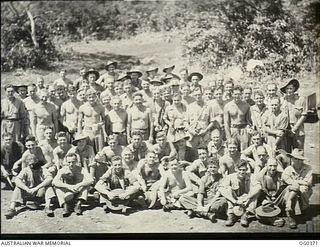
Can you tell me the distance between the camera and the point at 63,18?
18.8ft

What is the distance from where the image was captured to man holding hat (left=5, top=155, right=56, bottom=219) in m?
5.52

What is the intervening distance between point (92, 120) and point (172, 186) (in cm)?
89

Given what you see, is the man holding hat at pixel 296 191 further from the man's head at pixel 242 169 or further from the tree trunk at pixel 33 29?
the tree trunk at pixel 33 29

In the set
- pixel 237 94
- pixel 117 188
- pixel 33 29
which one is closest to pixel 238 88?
pixel 237 94

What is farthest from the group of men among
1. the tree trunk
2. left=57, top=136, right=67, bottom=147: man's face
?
the tree trunk

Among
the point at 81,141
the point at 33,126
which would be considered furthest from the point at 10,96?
the point at 81,141

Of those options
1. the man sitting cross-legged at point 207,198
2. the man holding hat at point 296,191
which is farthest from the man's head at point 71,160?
the man holding hat at point 296,191

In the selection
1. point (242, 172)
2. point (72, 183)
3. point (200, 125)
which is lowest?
point (72, 183)

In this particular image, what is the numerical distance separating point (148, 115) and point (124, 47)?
646 mm

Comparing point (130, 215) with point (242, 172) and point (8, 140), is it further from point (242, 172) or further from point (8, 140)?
point (8, 140)

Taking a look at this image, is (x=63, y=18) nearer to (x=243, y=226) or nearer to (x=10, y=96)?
(x=10, y=96)

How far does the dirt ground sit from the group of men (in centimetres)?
6

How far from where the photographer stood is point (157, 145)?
17.8 feet

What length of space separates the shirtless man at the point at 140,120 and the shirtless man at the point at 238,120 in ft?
2.12
